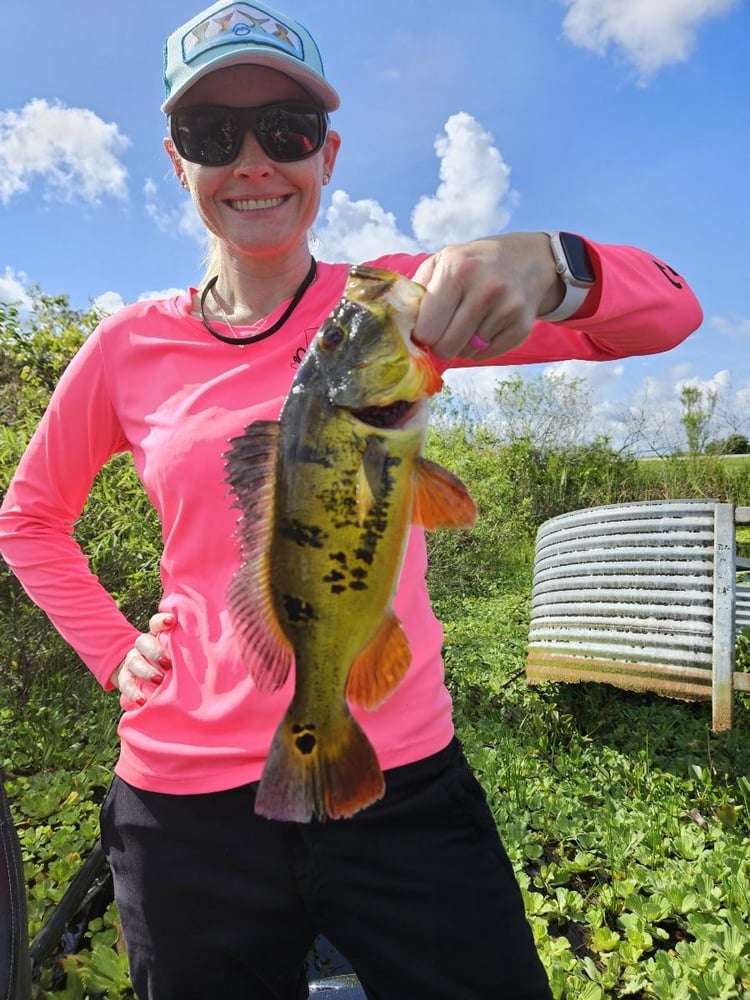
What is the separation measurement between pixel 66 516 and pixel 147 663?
2.12 feet

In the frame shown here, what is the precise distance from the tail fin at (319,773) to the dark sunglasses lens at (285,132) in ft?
4.75

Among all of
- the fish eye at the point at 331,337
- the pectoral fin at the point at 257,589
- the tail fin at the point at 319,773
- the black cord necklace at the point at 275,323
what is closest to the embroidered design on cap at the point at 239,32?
the black cord necklace at the point at 275,323

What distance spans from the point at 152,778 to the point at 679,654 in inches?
147

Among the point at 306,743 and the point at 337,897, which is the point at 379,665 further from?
the point at 337,897

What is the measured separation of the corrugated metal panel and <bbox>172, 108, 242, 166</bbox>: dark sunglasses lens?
12.1 ft

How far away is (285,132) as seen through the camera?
1.89 m

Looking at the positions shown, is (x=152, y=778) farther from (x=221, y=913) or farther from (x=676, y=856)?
(x=676, y=856)

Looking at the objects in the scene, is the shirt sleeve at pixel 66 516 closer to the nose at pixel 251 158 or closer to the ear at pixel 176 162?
the ear at pixel 176 162

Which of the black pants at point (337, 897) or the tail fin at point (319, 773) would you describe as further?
the black pants at point (337, 897)

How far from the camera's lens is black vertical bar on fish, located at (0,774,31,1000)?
1654 mm

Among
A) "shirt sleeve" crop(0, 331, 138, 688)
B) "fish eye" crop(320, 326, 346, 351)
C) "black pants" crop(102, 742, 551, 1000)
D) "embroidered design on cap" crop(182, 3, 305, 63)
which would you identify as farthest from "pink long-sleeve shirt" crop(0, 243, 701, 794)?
"embroidered design on cap" crop(182, 3, 305, 63)

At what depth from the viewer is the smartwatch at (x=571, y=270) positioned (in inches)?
60.6

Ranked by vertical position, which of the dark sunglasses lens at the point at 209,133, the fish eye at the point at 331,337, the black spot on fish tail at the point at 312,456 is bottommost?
the black spot on fish tail at the point at 312,456

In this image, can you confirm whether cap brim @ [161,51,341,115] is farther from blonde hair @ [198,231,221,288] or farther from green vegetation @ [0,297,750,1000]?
green vegetation @ [0,297,750,1000]
